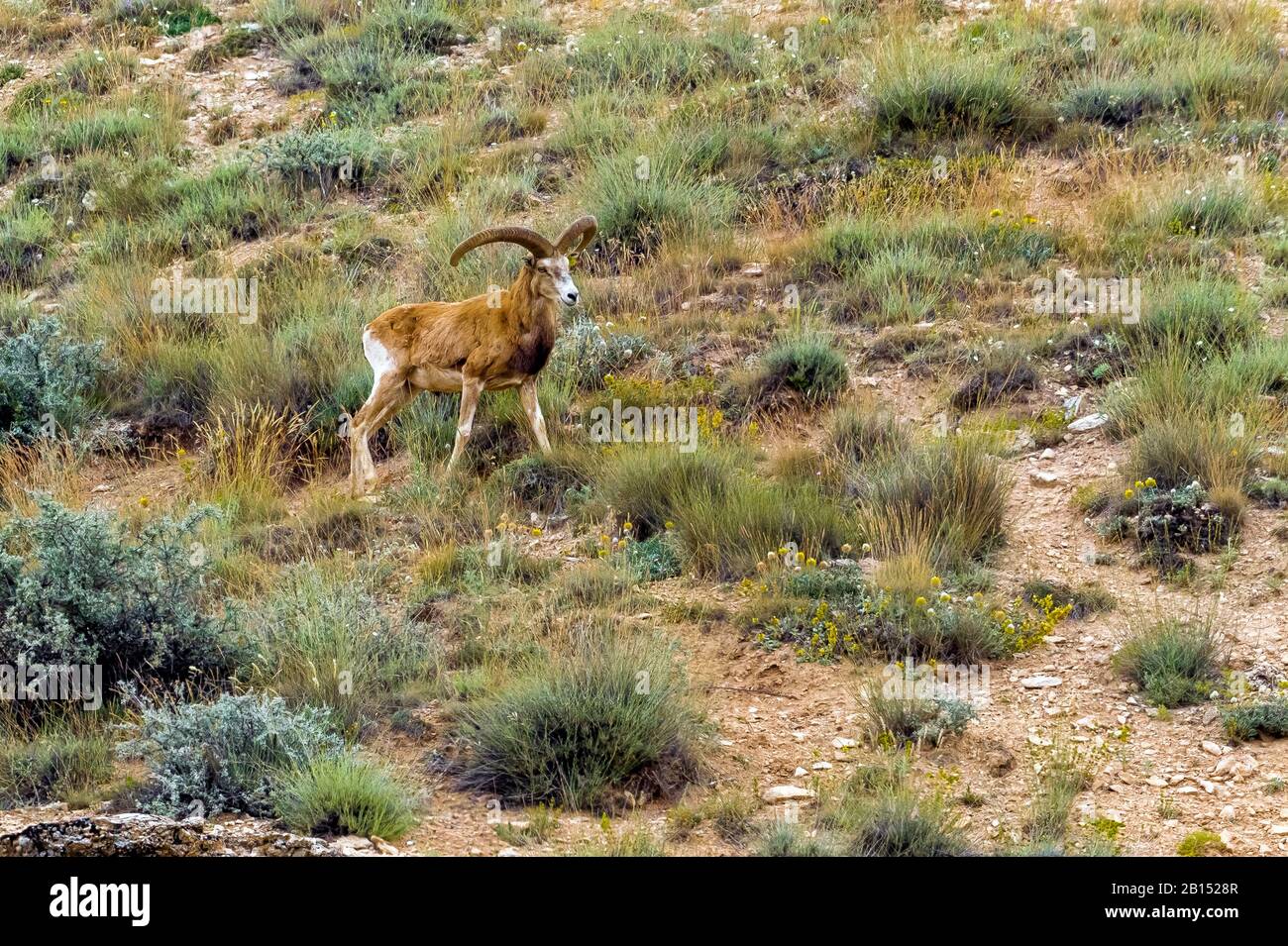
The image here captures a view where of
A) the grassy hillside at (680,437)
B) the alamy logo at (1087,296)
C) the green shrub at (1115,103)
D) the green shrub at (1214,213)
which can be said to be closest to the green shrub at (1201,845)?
the grassy hillside at (680,437)

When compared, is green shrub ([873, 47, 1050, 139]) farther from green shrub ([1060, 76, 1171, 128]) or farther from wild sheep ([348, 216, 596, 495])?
wild sheep ([348, 216, 596, 495])

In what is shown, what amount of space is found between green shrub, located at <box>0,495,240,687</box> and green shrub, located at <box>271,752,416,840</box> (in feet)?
6.02

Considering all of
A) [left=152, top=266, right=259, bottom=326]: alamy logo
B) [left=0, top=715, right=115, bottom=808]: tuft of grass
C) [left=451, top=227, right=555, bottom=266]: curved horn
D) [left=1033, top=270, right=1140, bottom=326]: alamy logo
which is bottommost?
[left=0, top=715, right=115, bottom=808]: tuft of grass

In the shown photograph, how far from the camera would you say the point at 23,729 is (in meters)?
8.09

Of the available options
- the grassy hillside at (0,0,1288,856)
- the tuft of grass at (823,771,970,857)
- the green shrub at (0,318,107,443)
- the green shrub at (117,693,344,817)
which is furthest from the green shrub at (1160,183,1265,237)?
the green shrub at (0,318,107,443)

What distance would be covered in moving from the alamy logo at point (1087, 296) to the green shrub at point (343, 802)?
731 centimetres

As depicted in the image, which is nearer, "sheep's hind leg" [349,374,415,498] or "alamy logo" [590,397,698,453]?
"alamy logo" [590,397,698,453]

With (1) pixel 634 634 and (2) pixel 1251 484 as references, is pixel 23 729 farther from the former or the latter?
(2) pixel 1251 484

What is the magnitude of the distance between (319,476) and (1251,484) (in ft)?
21.8

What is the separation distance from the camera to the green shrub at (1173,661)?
806cm

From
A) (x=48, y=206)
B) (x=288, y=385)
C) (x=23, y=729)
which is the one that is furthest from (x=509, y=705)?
(x=48, y=206)

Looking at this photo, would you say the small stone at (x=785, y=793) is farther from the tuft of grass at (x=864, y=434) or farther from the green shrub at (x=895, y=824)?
the tuft of grass at (x=864, y=434)

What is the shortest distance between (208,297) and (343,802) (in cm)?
854

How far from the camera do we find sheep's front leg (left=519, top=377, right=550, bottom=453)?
36.8 ft
